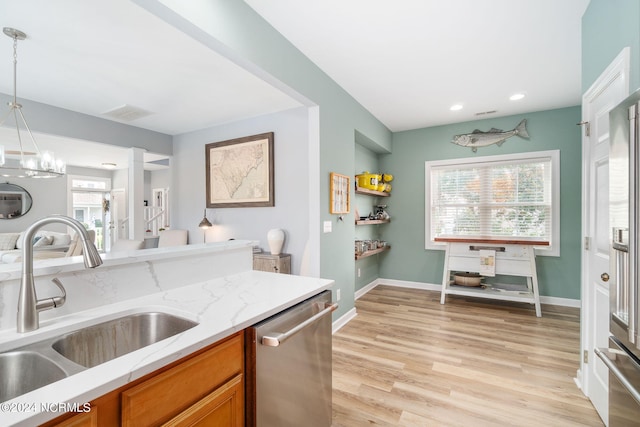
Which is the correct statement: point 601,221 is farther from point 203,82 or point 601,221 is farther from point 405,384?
point 203,82

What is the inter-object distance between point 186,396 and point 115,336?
0.48 m

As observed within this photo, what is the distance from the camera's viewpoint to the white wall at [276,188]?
355 centimetres

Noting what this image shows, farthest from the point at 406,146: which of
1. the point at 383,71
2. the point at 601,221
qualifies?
the point at 601,221

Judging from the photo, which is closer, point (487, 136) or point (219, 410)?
point (219, 410)

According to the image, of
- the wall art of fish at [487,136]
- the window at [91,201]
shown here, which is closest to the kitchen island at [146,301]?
the wall art of fish at [487,136]

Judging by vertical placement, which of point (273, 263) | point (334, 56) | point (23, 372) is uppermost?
point (334, 56)

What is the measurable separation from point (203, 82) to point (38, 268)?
8.11ft

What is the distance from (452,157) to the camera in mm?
4453

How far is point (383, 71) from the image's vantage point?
113 inches

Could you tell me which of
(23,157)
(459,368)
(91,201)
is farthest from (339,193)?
(91,201)

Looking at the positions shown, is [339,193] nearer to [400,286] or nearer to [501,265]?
[501,265]

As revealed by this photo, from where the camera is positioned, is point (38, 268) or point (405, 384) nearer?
point (38, 268)

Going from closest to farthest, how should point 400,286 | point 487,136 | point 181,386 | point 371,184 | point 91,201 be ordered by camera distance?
point 181,386, point 371,184, point 487,136, point 400,286, point 91,201

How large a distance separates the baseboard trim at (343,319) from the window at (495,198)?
1841 millimetres
